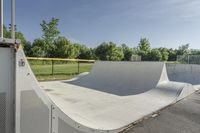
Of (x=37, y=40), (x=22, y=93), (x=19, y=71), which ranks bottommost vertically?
(x=22, y=93)

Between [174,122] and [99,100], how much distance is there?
217 cm

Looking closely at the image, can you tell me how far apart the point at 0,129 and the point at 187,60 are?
19.3 meters

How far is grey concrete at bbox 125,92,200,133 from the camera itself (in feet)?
10.6

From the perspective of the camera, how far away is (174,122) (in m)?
3.65

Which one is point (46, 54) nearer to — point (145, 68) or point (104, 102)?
point (145, 68)

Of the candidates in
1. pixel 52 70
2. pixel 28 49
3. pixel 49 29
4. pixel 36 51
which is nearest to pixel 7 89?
pixel 52 70

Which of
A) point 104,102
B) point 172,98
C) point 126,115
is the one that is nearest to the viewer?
point 126,115

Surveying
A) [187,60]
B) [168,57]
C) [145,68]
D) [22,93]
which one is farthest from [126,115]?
[168,57]

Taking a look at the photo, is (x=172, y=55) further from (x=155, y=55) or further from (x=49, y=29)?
(x=49, y=29)

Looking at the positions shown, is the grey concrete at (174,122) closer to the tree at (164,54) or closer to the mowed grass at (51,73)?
the mowed grass at (51,73)

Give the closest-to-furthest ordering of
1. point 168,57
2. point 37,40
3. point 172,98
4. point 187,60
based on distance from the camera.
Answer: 1. point 172,98
2. point 187,60
3. point 37,40
4. point 168,57

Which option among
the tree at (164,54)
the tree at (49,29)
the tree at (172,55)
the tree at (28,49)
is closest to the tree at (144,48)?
the tree at (164,54)

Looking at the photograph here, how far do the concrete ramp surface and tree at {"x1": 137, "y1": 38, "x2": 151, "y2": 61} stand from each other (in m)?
33.4

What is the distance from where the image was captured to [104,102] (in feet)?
16.2
